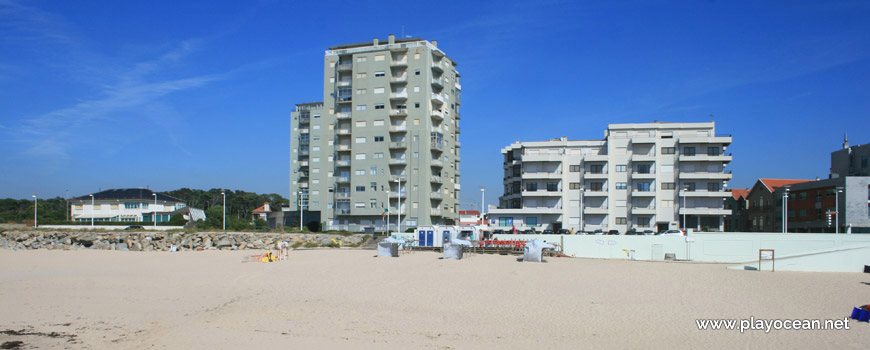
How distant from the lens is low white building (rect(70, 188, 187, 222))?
Answer: 296 feet

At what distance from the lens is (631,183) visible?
2539 inches

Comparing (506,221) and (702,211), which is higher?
(702,211)

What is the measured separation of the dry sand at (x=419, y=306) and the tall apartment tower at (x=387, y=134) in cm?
3869

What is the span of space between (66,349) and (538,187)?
5823 cm

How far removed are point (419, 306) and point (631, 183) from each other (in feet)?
172

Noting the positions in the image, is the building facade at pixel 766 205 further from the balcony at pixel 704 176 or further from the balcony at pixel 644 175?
the balcony at pixel 644 175

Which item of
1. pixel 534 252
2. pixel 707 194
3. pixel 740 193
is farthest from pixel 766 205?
pixel 534 252

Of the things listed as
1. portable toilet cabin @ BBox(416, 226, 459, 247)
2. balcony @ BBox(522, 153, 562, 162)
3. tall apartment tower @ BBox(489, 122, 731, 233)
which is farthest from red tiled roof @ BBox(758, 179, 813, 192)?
portable toilet cabin @ BBox(416, 226, 459, 247)

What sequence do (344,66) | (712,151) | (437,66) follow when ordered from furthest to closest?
(344,66) → (437,66) → (712,151)

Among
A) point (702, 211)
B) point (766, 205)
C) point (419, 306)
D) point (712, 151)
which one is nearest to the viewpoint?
point (419, 306)

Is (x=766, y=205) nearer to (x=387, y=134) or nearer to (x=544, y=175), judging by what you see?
(x=544, y=175)

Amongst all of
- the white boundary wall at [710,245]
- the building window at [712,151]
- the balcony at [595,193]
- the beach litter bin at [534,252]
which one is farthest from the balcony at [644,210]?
the beach litter bin at [534,252]

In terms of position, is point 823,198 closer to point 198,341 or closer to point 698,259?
point 698,259

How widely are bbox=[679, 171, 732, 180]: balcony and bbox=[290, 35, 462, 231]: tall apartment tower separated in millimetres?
28001
